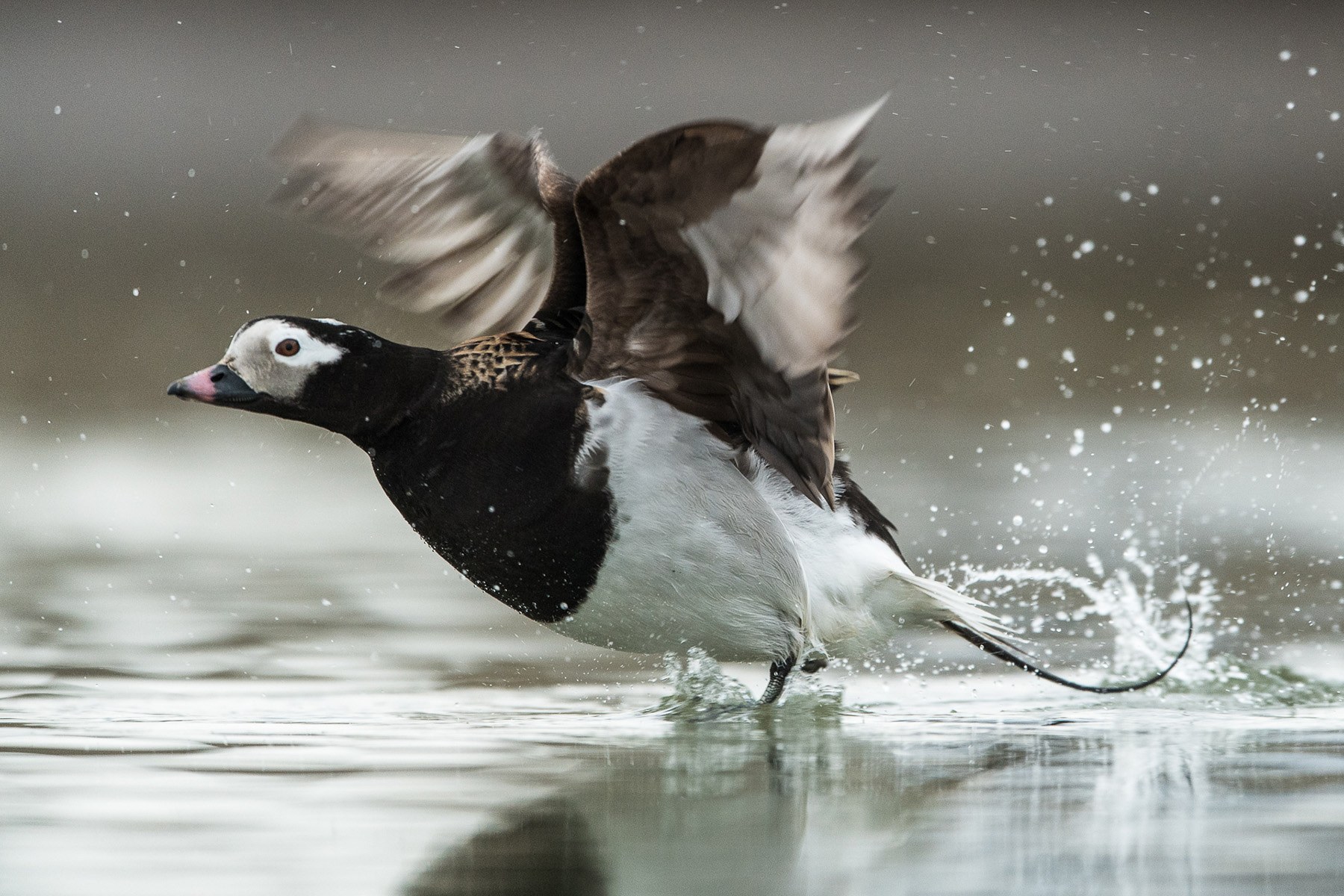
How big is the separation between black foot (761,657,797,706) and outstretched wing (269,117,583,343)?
1226mm

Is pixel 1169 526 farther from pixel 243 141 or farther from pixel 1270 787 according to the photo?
pixel 243 141

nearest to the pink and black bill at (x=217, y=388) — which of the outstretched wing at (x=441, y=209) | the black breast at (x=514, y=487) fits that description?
the black breast at (x=514, y=487)

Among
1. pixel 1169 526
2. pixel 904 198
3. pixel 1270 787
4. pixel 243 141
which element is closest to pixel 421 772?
pixel 1270 787

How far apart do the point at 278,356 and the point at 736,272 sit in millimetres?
1139

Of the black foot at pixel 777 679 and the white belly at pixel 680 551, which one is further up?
the white belly at pixel 680 551

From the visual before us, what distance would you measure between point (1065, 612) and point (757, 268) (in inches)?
81.2

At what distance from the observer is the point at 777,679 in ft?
15.5

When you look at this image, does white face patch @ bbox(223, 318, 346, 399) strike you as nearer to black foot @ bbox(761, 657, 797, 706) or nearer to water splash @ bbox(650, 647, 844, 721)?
water splash @ bbox(650, 647, 844, 721)

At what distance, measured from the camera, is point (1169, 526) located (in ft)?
21.4

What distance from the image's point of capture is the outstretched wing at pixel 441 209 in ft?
17.5

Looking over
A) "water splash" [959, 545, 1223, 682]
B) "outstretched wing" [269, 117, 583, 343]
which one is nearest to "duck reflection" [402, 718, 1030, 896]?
"water splash" [959, 545, 1223, 682]

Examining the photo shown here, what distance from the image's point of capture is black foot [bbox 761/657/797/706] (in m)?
4.70

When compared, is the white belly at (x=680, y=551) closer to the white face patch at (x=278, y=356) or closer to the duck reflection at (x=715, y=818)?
the duck reflection at (x=715, y=818)

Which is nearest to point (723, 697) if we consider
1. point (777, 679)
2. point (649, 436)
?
point (777, 679)
